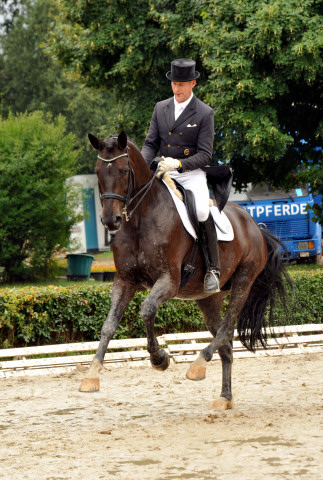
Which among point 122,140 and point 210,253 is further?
point 210,253

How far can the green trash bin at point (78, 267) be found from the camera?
24.7 metres

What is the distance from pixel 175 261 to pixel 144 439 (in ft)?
5.73

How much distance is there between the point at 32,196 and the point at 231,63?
7.67m

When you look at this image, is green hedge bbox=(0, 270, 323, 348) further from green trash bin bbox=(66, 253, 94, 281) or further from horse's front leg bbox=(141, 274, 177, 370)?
green trash bin bbox=(66, 253, 94, 281)

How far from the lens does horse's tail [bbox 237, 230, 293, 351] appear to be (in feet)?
31.6

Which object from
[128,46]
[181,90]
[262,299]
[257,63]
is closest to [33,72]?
[128,46]

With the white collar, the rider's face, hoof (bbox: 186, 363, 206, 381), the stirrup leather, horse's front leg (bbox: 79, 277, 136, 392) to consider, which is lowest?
hoof (bbox: 186, 363, 206, 381)

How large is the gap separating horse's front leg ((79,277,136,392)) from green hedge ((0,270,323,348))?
14.8 ft

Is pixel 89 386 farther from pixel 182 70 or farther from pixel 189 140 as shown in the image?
pixel 182 70

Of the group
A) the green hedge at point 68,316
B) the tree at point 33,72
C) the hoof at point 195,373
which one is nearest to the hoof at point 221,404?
the hoof at point 195,373

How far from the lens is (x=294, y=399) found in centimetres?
931

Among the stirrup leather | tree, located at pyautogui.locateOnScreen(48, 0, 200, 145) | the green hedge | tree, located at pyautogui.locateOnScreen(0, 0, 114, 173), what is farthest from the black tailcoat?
tree, located at pyautogui.locateOnScreen(0, 0, 114, 173)

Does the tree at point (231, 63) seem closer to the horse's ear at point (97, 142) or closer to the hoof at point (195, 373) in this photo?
the hoof at point (195, 373)

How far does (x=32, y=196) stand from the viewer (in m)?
22.7
